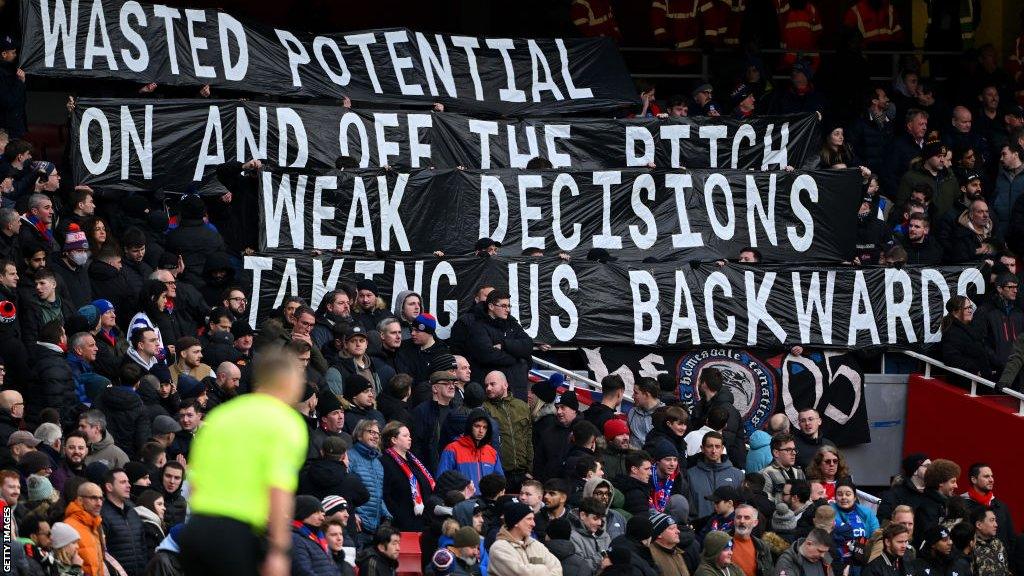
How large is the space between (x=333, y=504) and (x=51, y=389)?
2.61 metres

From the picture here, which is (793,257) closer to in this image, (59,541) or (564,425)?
(564,425)

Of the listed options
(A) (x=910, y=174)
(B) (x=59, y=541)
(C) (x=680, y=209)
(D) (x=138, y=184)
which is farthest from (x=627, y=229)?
(B) (x=59, y=541)

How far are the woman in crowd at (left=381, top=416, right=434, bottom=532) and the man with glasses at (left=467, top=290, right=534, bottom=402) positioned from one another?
2359mm

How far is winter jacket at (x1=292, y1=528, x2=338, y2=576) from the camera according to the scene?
36.9 ft

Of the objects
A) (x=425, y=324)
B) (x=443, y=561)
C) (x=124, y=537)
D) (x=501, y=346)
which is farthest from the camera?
(x=501, y=346)

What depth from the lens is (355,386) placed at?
14336 mm

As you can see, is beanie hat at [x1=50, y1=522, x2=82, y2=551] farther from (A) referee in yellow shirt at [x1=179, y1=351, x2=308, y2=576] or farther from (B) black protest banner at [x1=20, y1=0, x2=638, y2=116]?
(B) black protest banner at [x1=20, y1=0, x2=638, y2=116]

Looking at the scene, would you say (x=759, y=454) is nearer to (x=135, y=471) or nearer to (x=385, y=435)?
(x=385, y=435)

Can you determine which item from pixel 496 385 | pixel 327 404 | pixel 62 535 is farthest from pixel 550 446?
pixel 62 535

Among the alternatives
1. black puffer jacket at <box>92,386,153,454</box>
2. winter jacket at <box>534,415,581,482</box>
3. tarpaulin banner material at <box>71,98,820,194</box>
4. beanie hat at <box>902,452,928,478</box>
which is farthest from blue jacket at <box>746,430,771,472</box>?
black puffer jacket at <box>92,386,153,454</box>

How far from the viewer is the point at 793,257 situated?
19.5 m

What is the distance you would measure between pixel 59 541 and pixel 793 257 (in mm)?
9946

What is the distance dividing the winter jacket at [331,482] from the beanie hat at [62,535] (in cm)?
188

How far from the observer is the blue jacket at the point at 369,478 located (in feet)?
44.1
